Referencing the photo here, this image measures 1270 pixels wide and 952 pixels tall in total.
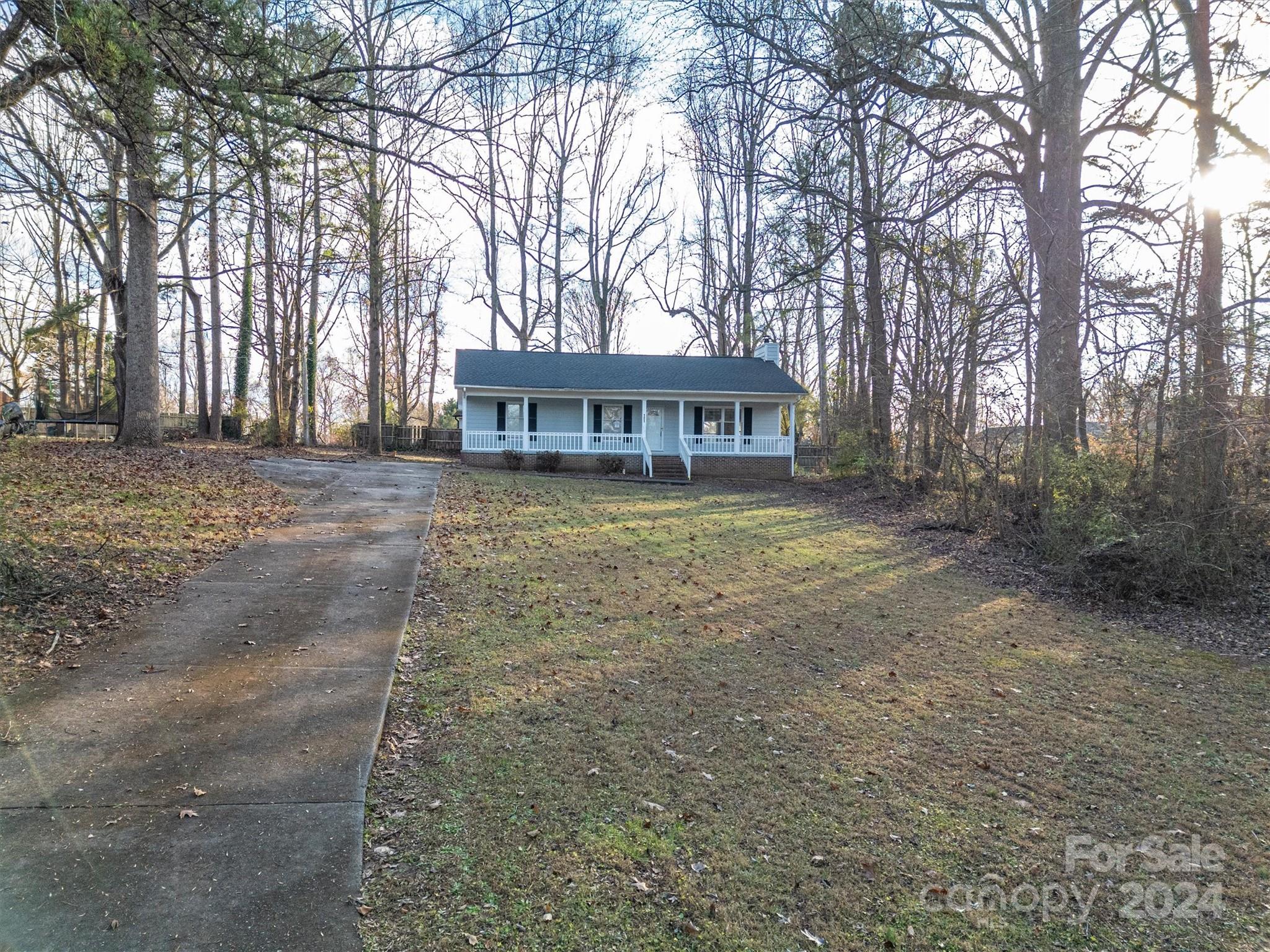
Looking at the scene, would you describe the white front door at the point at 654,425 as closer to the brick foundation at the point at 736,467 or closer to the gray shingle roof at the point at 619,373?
the gray shingle roof at the point at 619,373

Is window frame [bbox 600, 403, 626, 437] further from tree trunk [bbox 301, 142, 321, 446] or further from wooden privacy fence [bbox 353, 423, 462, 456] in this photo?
tree trunk [bbox 301, 142, 321, 446]

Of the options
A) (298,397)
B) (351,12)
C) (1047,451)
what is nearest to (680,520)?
(1047,451)

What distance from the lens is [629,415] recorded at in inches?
957

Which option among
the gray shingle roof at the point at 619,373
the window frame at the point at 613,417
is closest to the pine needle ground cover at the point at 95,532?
the gray shingle roof at the point at 619,373

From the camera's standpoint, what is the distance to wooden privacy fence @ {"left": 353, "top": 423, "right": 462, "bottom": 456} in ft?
92.4

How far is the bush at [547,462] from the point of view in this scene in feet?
71.9

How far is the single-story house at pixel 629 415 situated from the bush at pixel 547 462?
364 mm

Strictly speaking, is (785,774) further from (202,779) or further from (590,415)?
(590,415)

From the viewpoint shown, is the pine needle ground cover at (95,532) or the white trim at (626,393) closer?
the pine needle ground cover at (95,532)

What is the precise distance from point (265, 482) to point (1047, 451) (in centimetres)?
1299

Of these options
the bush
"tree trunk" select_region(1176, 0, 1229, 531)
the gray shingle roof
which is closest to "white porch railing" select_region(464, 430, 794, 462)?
the bush

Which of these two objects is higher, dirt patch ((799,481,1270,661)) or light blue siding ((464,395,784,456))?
light blue siding ((464,395,784,456))

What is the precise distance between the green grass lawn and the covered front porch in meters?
15.7

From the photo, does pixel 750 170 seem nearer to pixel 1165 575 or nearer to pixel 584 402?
pixel 1165 575
